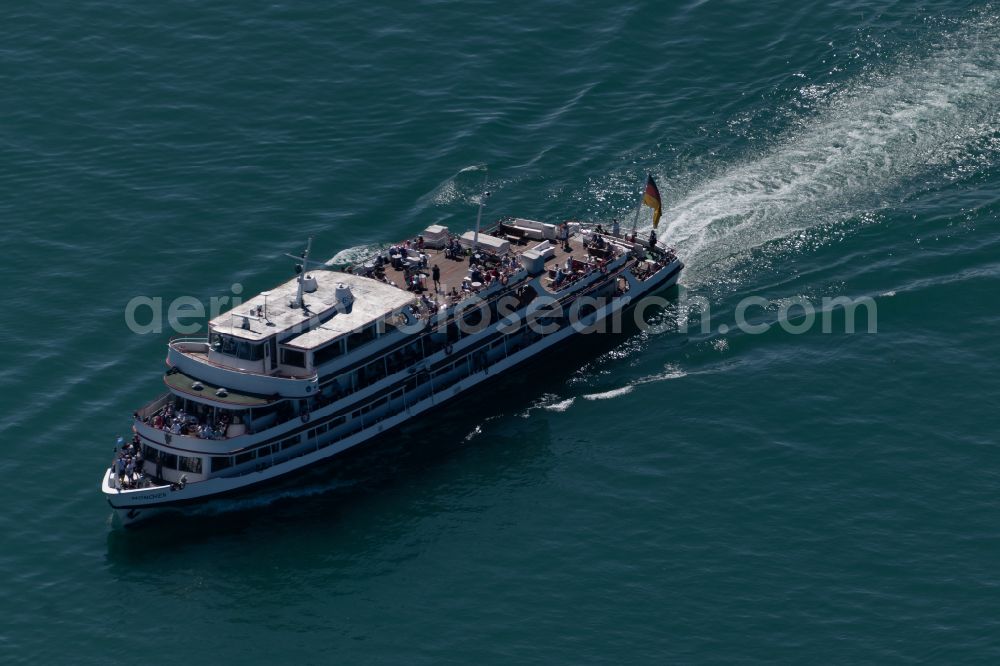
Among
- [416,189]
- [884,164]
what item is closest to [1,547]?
[416,189]

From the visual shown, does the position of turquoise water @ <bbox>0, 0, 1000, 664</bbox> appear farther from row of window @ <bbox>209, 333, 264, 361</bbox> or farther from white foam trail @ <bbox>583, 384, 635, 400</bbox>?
row of window @ <bbox>209, 333, 264, 361</bbox>

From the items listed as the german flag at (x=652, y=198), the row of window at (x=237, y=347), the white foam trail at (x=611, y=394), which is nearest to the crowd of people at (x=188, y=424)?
the row of window at (x=237, y=347)

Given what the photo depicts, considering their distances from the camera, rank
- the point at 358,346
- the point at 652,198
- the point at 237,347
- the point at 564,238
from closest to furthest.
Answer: the point at 237,347 < the point at 358,346 < the point at 652,198 < the point at 564,238

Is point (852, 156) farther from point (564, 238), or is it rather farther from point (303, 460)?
point (303, 460)

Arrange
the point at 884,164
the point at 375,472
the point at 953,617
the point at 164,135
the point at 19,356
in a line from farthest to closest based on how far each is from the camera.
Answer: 1. the point at 164,135
2. the point at 884,164
3. the point at 19,356
4. the point at 375,472
5. the point at 953,617

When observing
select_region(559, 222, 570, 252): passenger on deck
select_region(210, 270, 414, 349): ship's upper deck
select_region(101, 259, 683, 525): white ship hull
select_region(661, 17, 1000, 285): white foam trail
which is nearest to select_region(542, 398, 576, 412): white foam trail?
select_region(101, 259, 683, 525): white ship hull

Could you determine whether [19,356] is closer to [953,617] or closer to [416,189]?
[416,189]

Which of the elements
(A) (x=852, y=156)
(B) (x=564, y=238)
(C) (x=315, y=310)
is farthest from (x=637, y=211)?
(C) (x=315, y=310)
